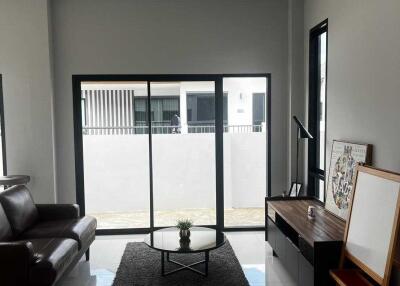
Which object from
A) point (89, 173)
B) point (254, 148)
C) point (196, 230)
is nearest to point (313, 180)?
point (254, 148)

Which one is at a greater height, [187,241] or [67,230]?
[67,230]

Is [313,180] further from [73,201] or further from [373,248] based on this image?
[73,201]

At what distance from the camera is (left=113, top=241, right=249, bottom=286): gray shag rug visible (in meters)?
3.66

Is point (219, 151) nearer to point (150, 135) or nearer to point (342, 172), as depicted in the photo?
point (150, 135)

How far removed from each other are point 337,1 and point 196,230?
2.86 meters

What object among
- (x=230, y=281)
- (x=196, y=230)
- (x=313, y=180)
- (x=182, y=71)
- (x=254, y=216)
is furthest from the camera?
(x=254, y=216)

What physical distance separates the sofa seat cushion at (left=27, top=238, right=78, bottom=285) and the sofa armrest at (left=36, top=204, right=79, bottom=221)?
743 millimetres

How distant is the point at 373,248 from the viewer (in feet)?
8.42

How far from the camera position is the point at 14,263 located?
114 inches

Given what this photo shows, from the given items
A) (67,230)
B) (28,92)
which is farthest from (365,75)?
(28,92)

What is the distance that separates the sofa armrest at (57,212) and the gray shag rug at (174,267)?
77cm

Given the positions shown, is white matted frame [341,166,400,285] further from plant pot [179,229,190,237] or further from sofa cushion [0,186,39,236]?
sofa cushion [0,186,39,236]

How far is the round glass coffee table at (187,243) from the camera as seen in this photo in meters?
3.62

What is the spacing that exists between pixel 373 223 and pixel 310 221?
928 mm
